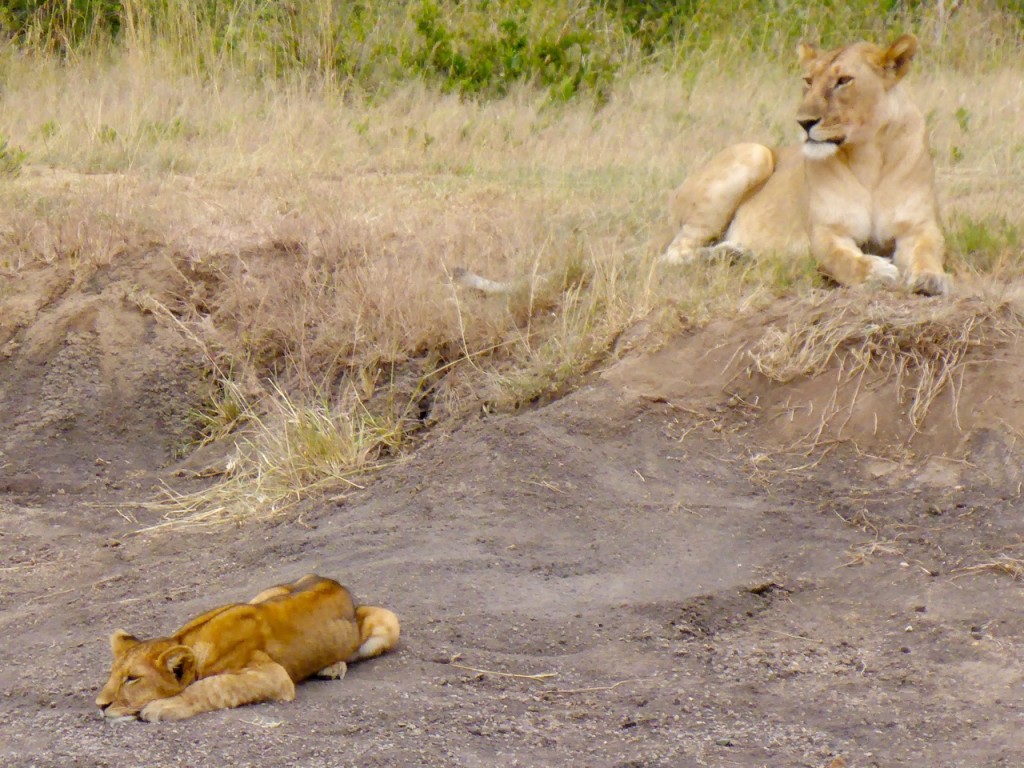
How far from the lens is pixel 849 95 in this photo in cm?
669

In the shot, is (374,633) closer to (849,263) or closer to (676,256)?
(849,263)

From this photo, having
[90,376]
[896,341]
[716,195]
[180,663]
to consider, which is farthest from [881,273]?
[90,376]

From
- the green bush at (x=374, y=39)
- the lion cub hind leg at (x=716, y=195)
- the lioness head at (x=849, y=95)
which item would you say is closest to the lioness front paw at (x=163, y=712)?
the lioness head at (x=849, y=95)

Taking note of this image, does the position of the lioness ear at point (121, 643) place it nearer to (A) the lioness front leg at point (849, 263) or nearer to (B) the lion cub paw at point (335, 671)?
(B) the lion cub paw at point (335, 671)

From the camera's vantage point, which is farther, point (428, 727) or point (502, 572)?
point (502, 572)

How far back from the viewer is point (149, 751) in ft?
11.4

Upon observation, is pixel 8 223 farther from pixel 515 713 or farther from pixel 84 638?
pixel 515 713

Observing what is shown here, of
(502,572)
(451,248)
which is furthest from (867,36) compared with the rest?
(502,572)

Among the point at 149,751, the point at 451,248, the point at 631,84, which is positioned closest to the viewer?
the point at 149,751

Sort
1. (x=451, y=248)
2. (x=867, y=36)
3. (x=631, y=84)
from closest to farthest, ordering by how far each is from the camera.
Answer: (x=451, y=248)
(x=631, y=84)
(x=867, y=36)

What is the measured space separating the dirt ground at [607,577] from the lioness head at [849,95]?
4.14 ft

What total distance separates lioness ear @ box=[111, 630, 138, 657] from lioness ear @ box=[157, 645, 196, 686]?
17cm

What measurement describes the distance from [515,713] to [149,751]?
957 millimetres

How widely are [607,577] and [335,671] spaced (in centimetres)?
109
